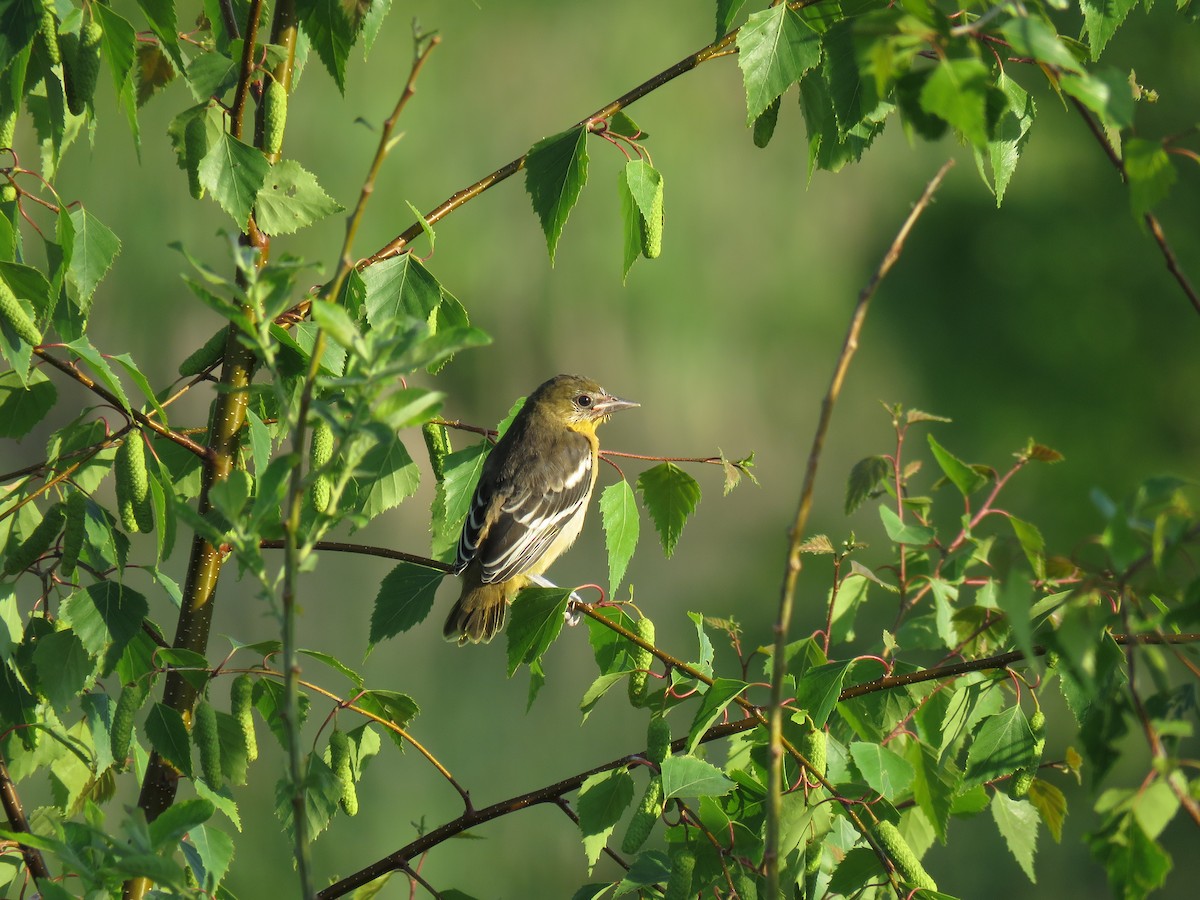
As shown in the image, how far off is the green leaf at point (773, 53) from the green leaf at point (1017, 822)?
1115 millimetres

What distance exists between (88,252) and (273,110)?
1.17 ft

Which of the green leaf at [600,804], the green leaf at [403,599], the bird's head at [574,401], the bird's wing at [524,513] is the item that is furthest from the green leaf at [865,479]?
the bird's head at [574,401]

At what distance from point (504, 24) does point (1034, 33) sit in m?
10.00

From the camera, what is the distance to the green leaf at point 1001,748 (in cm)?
180

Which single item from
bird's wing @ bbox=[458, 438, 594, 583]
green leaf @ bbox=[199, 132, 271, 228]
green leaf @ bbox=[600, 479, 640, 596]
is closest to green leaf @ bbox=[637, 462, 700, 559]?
green leaf @ bbox=[600, 479, 640, 596]

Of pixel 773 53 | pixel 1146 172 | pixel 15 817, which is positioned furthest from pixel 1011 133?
pixel 15 817

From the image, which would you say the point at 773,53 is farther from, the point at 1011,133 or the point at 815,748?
the point at 815,748

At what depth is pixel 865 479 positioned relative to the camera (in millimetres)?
2137

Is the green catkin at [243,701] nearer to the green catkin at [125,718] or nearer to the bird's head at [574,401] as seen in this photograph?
the green catkin at [125,718]

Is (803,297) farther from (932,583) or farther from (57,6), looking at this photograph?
(57,6)

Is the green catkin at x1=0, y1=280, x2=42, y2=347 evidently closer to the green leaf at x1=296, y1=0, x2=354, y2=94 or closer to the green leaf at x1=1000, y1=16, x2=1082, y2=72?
the green leaf at x1=296, y1=0, x2=354, y2=94

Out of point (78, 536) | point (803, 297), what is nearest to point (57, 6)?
point (78, 536)

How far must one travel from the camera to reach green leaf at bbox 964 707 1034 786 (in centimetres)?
180

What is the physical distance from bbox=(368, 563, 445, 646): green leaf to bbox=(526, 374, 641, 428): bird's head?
204 centimetres
